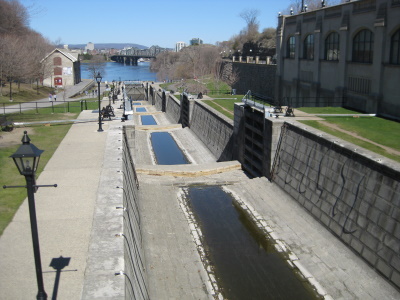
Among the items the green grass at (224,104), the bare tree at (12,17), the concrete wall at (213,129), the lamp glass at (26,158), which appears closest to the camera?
the lamp glass at (26,158)

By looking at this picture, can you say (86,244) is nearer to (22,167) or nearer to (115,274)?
(115,274)

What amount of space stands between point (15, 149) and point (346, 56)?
21634mm

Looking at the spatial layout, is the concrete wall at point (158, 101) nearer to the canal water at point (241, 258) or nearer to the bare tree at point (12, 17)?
the bare tree at point (12, 17)

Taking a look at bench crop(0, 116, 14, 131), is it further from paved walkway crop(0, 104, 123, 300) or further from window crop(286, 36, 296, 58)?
window crop(286, 36, 296, 58)

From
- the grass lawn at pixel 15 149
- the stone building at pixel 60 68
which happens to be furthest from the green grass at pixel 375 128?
the stone building at pixel 60 68

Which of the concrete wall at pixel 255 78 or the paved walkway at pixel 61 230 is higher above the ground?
the concrete wall at pixel 255 78

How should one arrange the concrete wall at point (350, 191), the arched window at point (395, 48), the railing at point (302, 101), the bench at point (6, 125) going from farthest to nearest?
1. the railing at point (302, 101)
2. the arched window at point (395, 48)
3. the bench at point (6, 125)
4. the concrete wall at point (350, 191)

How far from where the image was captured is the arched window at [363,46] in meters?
27.1

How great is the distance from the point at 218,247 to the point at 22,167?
10636 mm

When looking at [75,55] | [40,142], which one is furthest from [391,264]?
[75,55]

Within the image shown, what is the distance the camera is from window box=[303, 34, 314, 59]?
3591 centimetres

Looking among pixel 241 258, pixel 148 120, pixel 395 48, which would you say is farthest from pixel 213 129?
pixel 148 120

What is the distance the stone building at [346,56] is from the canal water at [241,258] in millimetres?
11467

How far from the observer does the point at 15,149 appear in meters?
18.3
